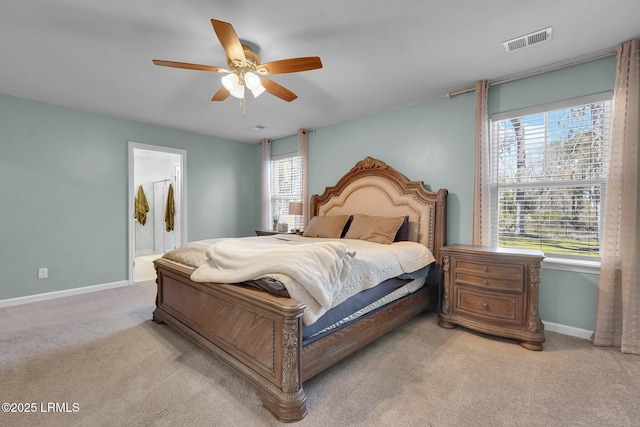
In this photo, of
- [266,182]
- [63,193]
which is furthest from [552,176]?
[63,193]

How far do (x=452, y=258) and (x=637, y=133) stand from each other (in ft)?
5.65

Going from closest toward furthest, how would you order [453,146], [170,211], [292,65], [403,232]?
[292,65], [453,146], [403,232], [170,211]

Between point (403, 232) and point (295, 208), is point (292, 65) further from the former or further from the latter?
point (295, 208)

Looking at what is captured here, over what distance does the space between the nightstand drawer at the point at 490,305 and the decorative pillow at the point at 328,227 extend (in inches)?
59.7

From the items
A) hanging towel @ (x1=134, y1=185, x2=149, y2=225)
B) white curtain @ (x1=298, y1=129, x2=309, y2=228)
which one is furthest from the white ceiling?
hanging towel @ (x1=134, y1=185, x2=149, y2=225)

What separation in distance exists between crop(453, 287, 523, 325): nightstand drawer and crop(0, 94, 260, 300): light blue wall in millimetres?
4512

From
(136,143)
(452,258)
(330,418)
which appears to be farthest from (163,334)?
(136,143)

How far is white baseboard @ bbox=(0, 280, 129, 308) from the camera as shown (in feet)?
11.4

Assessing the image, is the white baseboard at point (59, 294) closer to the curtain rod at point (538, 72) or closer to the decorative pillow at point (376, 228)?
the decorative pillow at point (376, 228)

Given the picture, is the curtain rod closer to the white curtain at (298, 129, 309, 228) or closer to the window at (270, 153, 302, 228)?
the white curtain at (298, 129, 309, 228)

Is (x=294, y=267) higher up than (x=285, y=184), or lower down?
lower down

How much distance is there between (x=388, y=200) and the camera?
380cm

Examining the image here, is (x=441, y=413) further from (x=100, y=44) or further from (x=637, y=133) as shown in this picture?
(x=100, y=44)

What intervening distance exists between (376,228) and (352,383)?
5.92 ft
